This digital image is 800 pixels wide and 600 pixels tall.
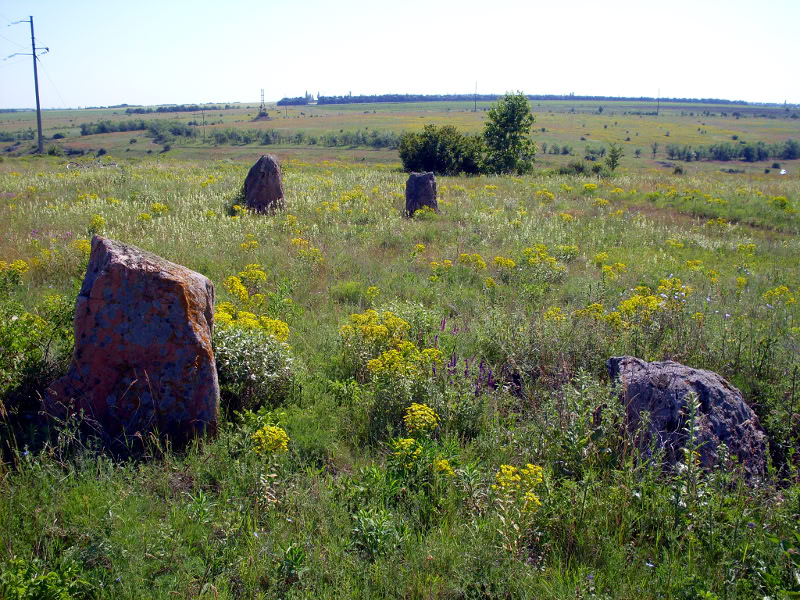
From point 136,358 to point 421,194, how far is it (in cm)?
1098

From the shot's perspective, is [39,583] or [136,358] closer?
[39,583]

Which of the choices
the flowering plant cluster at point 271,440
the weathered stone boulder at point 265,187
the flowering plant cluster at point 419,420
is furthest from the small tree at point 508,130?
the flowering plant cluster at point 271,440

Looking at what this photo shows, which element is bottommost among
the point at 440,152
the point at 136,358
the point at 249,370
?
the point at 249,370

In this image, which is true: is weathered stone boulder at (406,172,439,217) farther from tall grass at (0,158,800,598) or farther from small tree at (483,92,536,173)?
small tree at (483,92,536,173)

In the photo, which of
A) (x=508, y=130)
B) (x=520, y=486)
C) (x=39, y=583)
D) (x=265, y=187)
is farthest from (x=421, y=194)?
(x=508, y=130)

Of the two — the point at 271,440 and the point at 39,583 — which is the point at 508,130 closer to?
the point at 271,440

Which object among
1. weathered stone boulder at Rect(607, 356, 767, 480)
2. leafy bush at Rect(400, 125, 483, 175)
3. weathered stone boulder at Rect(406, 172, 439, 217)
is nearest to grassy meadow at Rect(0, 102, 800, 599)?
weathered stone boulder at Rect(607, 356, 767, 480)

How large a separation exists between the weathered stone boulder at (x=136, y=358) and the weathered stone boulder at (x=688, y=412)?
3487mm

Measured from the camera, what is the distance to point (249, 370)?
15.2 feet

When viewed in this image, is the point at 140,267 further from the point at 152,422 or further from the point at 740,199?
the point at 740,199

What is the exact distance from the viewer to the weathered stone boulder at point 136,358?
4.00 metres

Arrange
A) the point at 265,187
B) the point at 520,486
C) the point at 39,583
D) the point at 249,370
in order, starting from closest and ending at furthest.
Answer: the point at 39,583, the point at 520,486, the point at 249,370, the point at 265,187

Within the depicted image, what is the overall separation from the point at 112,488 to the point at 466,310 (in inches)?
191

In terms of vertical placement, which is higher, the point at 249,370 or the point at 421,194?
the point at 421,194
